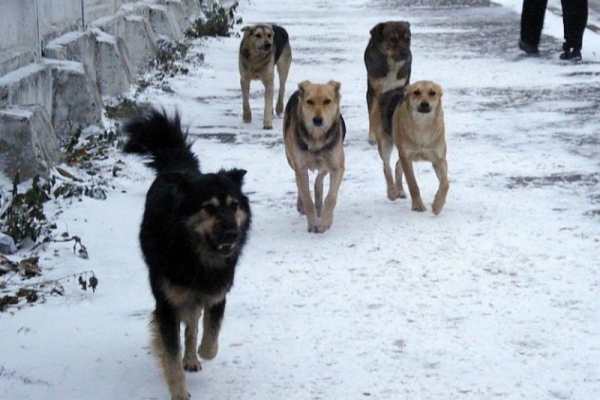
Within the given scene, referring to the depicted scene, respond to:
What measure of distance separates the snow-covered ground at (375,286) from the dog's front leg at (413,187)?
0.10 metres

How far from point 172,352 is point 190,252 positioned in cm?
45

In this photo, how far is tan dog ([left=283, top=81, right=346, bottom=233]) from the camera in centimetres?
767

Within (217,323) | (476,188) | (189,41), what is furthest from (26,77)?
(189,41)

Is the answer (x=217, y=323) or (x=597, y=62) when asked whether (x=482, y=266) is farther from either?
(x=597, y=62)

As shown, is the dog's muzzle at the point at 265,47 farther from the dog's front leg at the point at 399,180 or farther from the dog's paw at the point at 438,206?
the dog's paw at the point at 438,206

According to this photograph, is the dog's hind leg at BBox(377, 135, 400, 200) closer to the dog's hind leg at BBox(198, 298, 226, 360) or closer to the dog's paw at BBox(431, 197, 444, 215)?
the dog's paw at BBox(431, 197, 444, 215)

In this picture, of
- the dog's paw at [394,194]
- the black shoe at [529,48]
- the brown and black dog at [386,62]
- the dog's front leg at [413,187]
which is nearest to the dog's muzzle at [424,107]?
the dog's front leg at [413,187]

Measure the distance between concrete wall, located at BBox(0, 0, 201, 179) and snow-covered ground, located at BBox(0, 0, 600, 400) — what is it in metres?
0.57

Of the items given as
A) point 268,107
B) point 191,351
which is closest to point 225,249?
point 191,351

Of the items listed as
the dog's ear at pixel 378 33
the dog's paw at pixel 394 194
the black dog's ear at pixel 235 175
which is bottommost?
the dog's paw at pixel 394 194

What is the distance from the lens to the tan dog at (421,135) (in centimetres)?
805

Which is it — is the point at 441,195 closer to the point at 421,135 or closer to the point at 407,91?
the point at 421,135

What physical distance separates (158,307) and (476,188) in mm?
4227

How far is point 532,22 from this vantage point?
1510 centimetres
